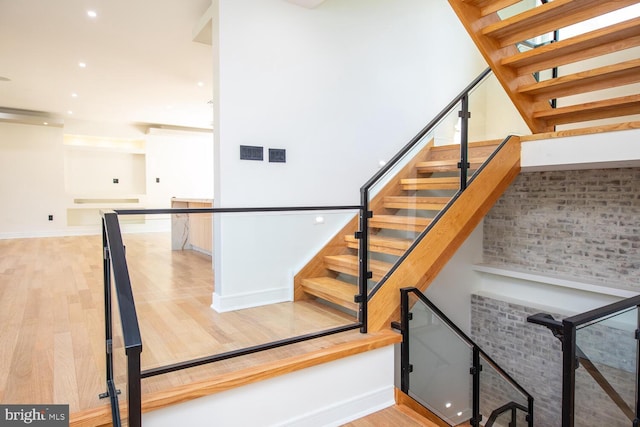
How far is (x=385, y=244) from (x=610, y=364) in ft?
5.72

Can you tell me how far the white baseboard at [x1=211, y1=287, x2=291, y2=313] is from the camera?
3.13 meters

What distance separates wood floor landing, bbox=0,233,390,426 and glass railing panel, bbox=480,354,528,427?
6.44 feet

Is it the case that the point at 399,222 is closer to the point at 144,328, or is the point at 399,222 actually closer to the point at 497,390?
the point at 144,328

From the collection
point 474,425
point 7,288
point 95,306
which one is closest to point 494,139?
point 474,425

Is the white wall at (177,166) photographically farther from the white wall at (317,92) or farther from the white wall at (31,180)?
the white wall at (317,92)

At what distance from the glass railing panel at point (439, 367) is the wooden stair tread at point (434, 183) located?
0.97 meters

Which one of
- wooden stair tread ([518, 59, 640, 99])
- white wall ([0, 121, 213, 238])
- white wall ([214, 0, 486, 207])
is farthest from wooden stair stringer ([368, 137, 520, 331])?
white wall ([0, 121, 213, 238])

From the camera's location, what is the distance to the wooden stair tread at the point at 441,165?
3281 millimetres

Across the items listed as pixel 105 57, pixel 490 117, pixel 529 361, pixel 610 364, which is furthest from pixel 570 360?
pixel 105 57

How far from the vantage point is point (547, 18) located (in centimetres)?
282

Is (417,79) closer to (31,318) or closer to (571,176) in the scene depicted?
(571,176)

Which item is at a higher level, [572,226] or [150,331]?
[572,226]

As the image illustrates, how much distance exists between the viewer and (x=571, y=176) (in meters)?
4.53

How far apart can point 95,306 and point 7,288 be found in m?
1.30
